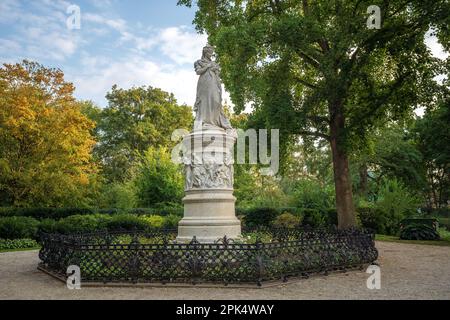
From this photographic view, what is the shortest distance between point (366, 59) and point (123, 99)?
33.7 metres

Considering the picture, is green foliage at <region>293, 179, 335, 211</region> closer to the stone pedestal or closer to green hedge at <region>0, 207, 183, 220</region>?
green hedge at <region>0, 207, 183, 220</region>

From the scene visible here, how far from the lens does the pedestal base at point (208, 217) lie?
38.4 ft

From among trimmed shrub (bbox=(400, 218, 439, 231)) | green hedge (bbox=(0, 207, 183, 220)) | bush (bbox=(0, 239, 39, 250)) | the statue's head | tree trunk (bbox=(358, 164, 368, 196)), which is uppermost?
the statue's head

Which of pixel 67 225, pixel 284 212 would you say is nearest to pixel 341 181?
pixel 284 212

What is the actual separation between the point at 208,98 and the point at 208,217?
148 inches

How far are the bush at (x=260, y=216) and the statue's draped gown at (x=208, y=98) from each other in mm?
16281

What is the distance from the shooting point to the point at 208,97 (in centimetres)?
1295

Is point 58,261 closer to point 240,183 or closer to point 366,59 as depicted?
point 366,59

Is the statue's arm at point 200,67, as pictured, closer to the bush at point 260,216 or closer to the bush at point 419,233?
the bush at point 419,233

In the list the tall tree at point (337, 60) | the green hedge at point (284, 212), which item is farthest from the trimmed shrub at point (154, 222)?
the tall tree at point (337, 60)

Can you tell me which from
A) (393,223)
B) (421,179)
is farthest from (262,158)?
(421,179)

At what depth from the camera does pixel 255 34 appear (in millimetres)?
17938

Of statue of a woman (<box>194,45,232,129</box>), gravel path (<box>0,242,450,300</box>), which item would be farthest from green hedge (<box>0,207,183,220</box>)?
statue of a woman (<box>194,45,232,129</box>)

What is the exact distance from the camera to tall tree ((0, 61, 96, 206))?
23141 millimetres
